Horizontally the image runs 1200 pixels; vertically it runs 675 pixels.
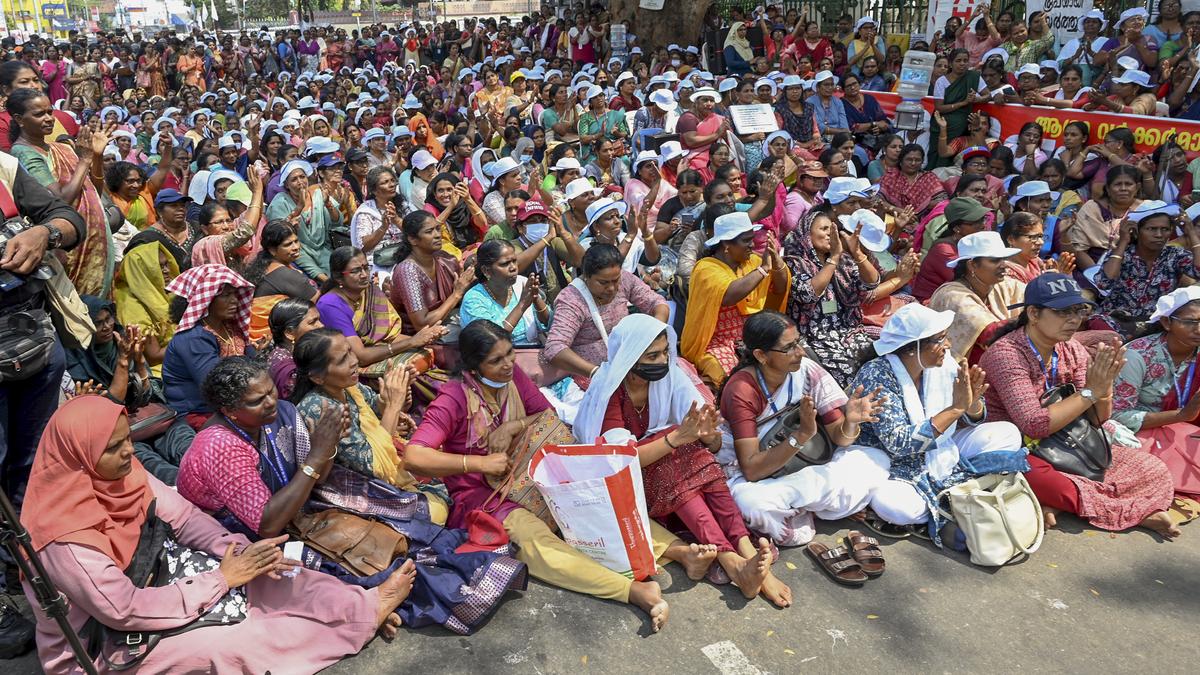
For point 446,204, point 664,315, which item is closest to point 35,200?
point 664,315

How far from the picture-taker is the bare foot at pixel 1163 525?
3957 millimetres

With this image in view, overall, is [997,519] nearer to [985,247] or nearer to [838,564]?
[838,564]

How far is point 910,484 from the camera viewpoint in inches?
159

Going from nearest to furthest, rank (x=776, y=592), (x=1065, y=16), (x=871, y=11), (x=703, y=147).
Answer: (x=776, y=592) → (x=703, y=147) → (x=1065, y=16) → (x=871, y=11)

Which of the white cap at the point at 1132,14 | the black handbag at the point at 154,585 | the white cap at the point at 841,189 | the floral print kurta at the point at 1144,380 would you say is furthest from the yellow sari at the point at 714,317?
the white cap at the point at 1132,14

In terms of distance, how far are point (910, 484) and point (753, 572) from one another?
104 cm

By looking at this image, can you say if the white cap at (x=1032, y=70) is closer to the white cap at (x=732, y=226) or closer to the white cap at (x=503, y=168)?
the white cap at (x=503, y=168)

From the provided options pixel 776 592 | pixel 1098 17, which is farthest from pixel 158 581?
pixel 1098 17

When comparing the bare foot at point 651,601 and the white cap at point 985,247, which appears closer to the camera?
the bare foot at point 651,601

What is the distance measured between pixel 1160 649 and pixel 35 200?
4.54 meters

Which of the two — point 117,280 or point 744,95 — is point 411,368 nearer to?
point 117,280

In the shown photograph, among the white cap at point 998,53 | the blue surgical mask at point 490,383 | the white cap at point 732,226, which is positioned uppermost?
the white cap at point 998,53

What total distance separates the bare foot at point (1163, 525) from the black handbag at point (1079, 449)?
0.27 metres

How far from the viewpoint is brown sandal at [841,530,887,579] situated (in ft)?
12.0
